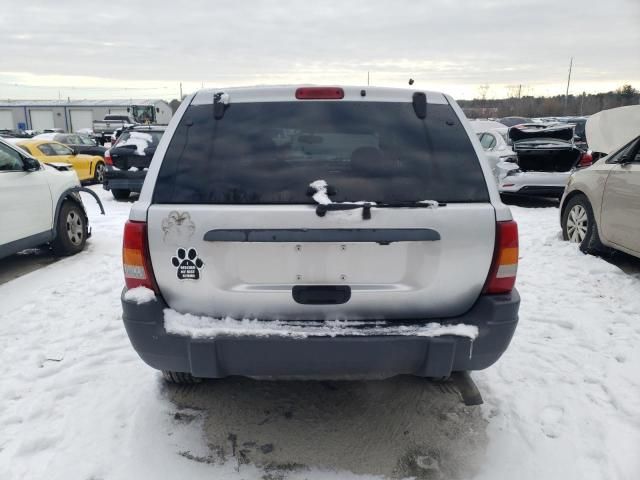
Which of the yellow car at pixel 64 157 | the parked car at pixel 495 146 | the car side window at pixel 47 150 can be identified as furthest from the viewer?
the car side window at pixel 47 150

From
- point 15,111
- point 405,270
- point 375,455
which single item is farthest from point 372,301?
point 15,111

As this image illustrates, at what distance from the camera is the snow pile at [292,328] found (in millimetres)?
2311

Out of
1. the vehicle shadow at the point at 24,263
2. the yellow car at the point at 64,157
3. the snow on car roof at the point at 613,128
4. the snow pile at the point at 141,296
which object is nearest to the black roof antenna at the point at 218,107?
the snow pile at the point at 141,296

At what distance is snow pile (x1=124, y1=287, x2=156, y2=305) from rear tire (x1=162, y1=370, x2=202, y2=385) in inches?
30.6

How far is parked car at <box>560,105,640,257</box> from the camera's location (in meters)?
5.23

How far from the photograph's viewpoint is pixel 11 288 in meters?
5.30

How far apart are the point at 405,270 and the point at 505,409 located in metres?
1.34

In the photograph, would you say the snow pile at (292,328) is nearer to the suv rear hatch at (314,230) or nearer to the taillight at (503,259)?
the suv rear hatch at (314,230)

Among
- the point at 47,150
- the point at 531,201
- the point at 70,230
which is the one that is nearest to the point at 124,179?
the point at 47,150

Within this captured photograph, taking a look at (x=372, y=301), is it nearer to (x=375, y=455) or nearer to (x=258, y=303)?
(x=258, y=303)

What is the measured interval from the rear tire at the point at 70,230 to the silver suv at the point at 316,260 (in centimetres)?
462

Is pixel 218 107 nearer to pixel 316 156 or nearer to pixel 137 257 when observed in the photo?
pixel 316 156

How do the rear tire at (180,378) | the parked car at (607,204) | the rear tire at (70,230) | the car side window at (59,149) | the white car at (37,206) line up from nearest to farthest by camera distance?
the rear tire at (180,378) → the parked car at (607,204) → the white car at (37,206) → the rear tire at (70,230) → the car side window at (59,149)

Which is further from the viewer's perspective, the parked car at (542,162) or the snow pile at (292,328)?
the parked car at (542,162)
